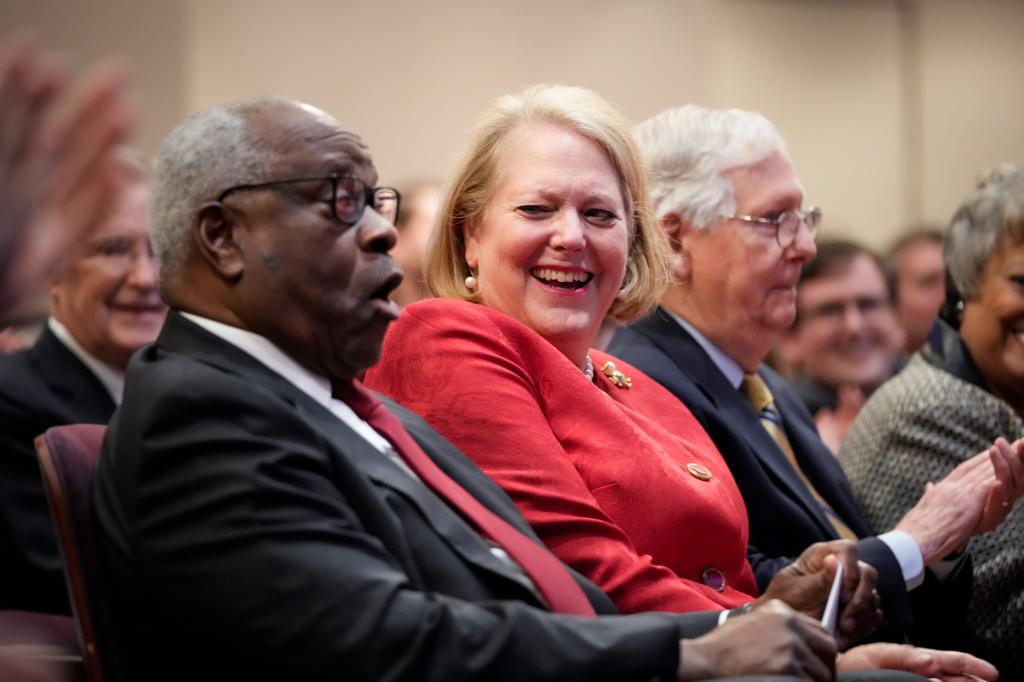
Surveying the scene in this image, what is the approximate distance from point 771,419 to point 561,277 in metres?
0.85

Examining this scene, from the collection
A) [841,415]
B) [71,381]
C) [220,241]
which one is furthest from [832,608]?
[841,415]

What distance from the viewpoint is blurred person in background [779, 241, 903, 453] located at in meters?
5.23

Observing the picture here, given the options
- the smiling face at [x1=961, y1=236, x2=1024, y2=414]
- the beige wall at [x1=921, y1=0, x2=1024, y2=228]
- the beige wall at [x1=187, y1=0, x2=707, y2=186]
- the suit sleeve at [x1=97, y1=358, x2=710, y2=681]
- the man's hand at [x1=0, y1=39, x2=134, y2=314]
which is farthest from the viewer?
the beige wall at [x1=921, y1=0, x2=1024, y2=228]

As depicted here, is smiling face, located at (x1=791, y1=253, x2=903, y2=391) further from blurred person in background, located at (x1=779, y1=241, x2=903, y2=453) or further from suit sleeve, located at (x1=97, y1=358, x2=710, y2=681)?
suit sleeve, located at (x1=97, y1=358, x2=710, y2=681)

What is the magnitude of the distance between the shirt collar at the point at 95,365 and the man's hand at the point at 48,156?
179 cm

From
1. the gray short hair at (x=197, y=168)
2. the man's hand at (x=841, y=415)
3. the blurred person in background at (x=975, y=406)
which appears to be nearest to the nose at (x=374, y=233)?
the gray short hair at (x=197, y=168)

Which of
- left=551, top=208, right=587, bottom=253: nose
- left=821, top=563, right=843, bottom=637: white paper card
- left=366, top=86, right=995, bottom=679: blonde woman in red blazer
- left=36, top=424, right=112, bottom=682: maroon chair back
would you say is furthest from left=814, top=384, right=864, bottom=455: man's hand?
left=36, top=424, right=112, bottom=682: maroon chair back

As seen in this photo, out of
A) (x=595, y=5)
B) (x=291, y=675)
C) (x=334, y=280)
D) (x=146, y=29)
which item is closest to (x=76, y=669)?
(x=291, y=675)

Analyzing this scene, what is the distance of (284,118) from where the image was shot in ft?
6.34

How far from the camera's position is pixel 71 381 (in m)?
3.18

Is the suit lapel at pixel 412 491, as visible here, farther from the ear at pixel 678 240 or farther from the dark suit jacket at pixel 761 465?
the ear at pixel 678 240

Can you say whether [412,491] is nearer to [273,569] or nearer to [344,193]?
[273,569]

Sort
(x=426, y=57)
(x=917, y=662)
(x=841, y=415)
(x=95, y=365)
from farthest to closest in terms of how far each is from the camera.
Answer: (x=426, y=57) → (x=841, y=415) → (x=95, y=365) → (x=917, y=662)

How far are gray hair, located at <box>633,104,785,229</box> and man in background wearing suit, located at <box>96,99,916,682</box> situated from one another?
1224mm
